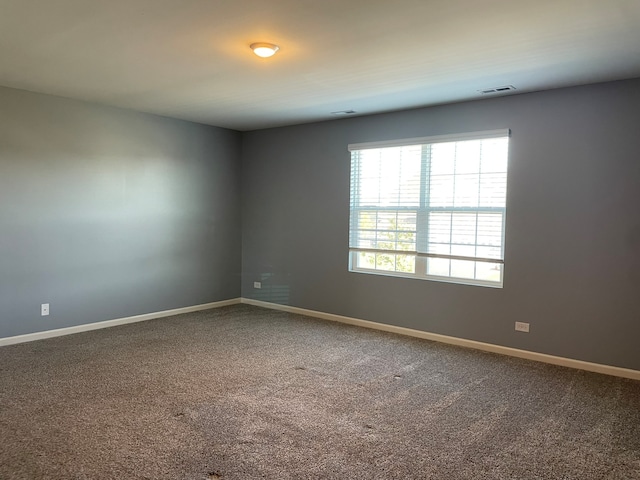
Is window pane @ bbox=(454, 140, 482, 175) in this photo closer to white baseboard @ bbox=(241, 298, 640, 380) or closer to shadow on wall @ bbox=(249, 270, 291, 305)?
white baseboard @ bbox=(241, 298, 640, 380)

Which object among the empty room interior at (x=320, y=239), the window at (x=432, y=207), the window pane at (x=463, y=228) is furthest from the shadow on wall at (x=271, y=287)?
the window pane at (x=463, y=228)

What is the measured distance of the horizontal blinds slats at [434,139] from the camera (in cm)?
444

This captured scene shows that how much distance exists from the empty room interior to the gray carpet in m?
0.02

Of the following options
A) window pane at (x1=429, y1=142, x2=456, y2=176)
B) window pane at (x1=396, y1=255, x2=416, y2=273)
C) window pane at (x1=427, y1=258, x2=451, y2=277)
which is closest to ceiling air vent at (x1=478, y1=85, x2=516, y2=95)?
window pane at (x1=429, y1=142, x2=456, y2=176)

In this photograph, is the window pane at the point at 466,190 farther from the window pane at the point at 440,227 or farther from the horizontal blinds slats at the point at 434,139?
the horizontal blinds slats at the point at 434,139

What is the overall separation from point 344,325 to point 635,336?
2.89 meters

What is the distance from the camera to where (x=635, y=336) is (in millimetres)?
3803

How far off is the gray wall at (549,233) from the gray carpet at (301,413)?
343mm

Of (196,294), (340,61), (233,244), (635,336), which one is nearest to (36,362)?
(196,294)

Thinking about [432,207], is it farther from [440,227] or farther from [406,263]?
[406,263]

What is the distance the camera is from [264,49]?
10.2ft

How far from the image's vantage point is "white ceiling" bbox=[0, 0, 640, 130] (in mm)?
2582

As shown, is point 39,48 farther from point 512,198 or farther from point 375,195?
point 512,198

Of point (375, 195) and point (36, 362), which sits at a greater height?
point (375, 195)
